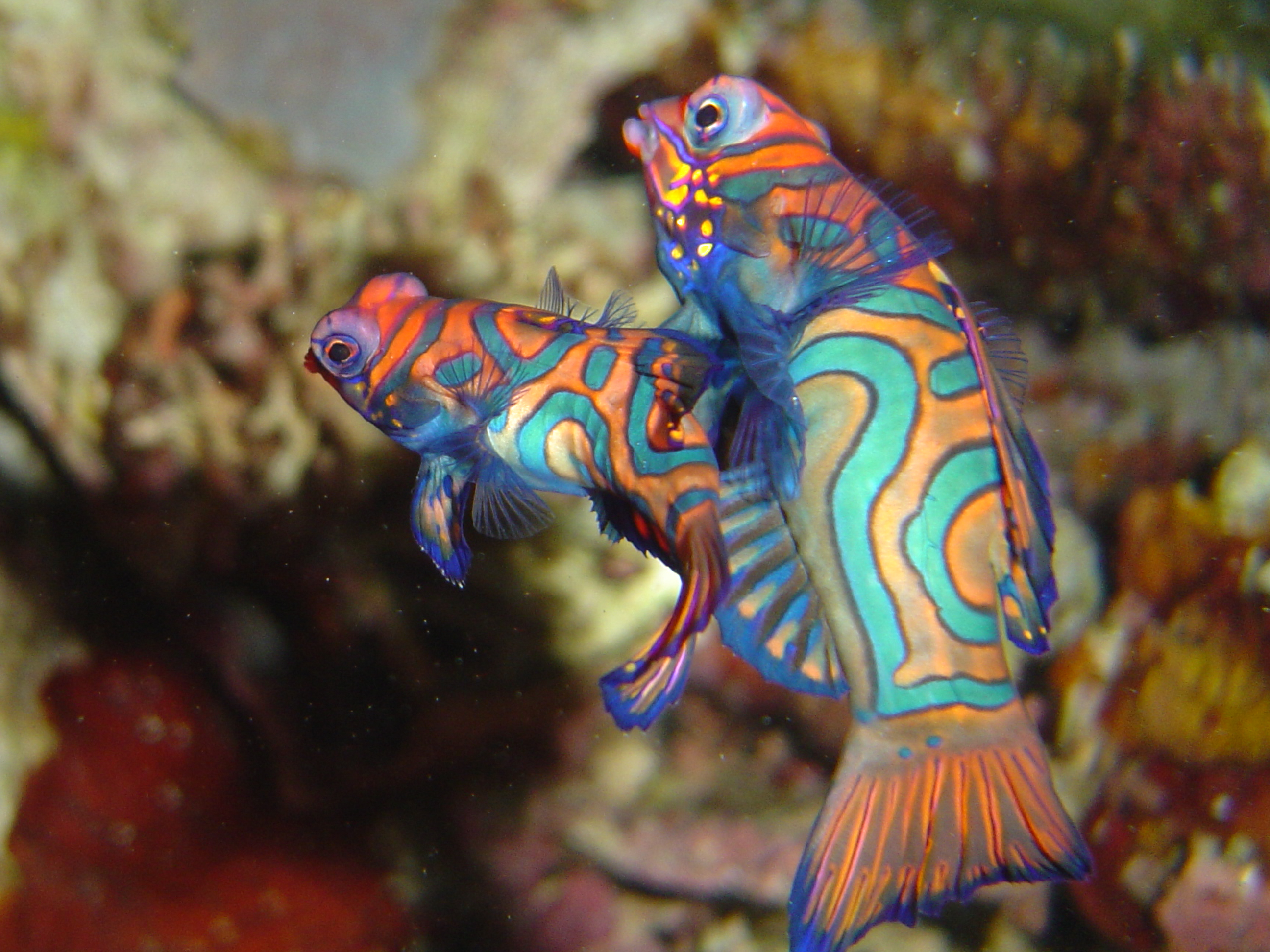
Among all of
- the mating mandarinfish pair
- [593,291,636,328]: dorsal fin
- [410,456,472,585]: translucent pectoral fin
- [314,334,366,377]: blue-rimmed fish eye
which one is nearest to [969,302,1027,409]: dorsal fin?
the mating mandarinfish pair

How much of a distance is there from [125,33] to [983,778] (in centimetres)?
338

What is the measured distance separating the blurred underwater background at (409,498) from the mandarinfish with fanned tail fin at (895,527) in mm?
1460

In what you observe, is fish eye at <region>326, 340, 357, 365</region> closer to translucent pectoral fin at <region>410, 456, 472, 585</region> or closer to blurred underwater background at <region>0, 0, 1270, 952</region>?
translucent pectoral fin at <region>410, 456, 472, 585</region>

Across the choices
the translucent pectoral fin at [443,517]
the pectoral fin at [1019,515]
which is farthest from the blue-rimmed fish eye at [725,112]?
the translucent pectoral fin at [443,517]

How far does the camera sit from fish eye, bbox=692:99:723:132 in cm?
160

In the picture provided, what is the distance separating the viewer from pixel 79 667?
294cm

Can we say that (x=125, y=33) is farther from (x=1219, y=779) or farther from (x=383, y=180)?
(x=1219, y=779)

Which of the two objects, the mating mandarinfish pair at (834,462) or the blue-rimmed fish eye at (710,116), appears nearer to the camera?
the mating mandarinfish pair at (834,462)

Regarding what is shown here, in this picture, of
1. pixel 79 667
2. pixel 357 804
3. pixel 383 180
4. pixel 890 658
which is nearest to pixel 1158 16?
pixel 383 180

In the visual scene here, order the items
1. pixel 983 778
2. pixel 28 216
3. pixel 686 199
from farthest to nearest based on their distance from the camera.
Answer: pixel 28 216, pixel 686 199, pixel 983 778

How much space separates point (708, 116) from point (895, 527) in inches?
34.4

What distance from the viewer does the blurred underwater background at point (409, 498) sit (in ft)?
8.85

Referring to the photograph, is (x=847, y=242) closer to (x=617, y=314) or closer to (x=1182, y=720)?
(x=617, y=314)

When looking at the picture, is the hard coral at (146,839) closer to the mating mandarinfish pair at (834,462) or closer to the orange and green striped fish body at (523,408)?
the orange and green striped fish body at (523,408)
